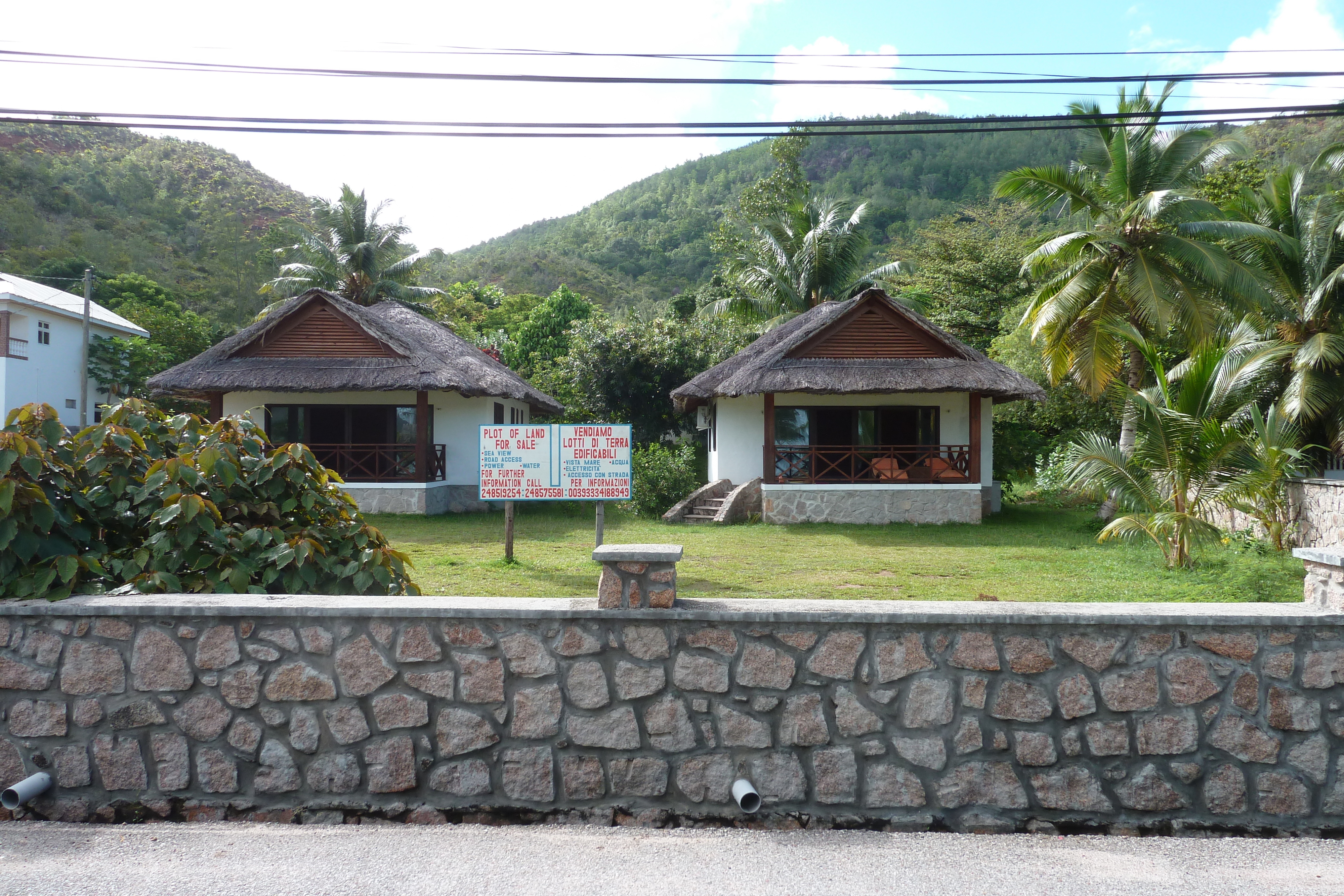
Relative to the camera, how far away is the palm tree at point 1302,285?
1540cm

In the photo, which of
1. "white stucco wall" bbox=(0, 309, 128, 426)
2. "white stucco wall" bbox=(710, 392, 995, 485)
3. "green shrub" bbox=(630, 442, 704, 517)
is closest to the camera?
"green shrub" bbox=(630, 442, 704, 517)

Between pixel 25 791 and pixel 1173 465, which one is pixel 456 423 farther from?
pixel 25 791

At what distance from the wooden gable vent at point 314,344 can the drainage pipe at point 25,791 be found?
54.1 ft

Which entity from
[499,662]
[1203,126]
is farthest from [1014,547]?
[499,662]

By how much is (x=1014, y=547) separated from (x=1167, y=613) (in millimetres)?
10897

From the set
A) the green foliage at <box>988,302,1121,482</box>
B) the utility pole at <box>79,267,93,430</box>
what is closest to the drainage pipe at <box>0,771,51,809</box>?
the green foliage at <box>988,302,1121,482</box>

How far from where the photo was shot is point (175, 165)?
64.7 meters

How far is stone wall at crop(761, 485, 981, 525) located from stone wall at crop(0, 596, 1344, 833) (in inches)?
559

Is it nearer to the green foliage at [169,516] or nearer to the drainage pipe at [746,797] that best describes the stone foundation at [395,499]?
the green foliage at [169,516]

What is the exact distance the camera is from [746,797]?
12.0 ft

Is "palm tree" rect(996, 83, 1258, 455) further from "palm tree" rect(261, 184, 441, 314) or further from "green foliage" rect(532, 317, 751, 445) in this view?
"palm tree" rect(261, 184, 441, 314)

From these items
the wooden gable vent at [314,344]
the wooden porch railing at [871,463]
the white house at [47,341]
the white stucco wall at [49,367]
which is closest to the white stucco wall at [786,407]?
the wooden porch railing at [871,463]

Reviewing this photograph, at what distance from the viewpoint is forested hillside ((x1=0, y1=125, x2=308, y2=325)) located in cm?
4619

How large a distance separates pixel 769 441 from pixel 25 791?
15644 mm
